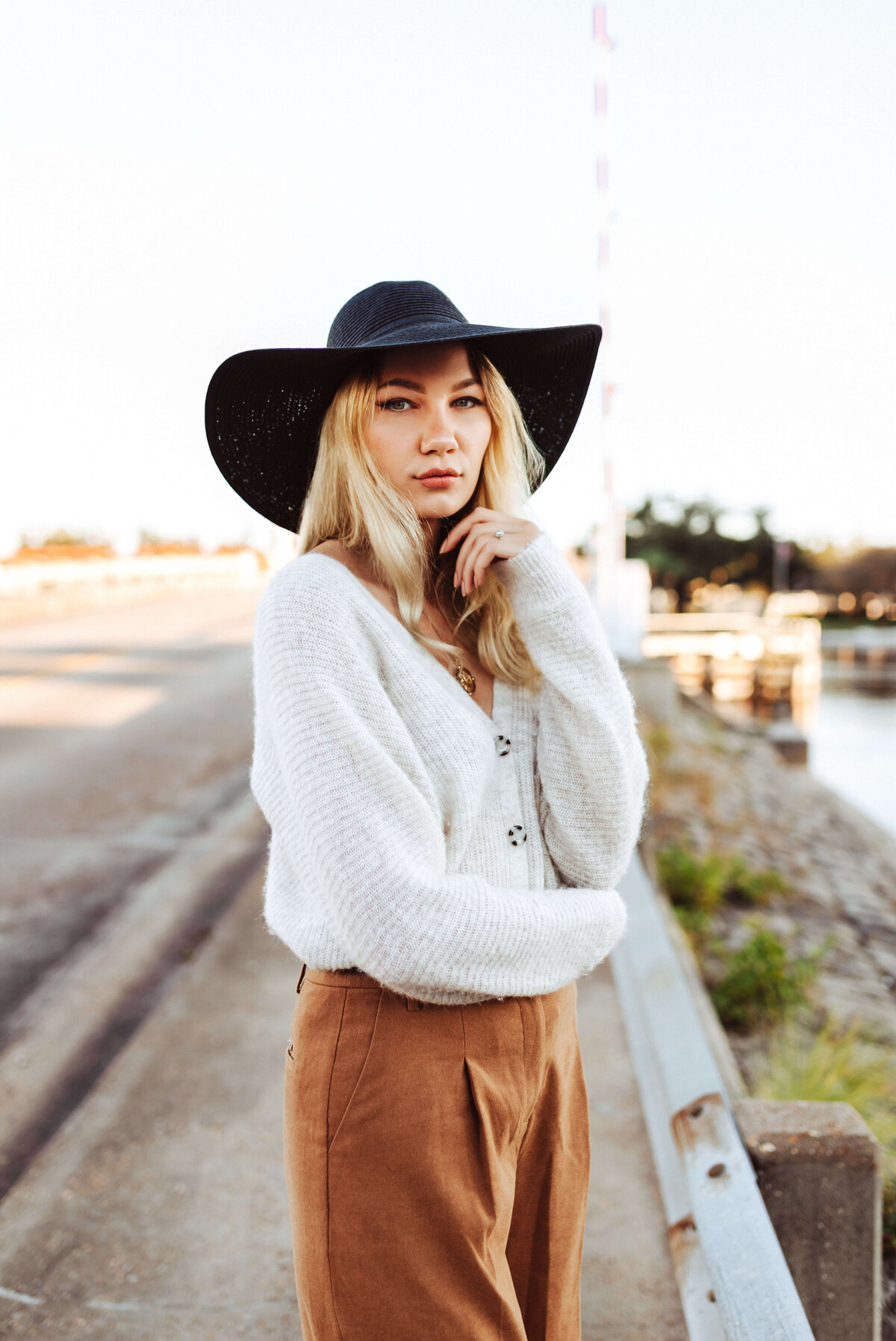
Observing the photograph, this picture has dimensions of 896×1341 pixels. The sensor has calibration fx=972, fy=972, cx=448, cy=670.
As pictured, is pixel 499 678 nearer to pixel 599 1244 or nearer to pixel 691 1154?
pixel 691 1154

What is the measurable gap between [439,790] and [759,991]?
4.03 meters

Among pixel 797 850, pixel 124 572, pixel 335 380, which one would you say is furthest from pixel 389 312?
pixel 124 572

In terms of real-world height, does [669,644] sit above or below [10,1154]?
below

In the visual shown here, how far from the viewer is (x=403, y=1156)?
1276mm

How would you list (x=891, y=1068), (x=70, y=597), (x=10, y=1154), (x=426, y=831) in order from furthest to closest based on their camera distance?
(x=70, y=597), (x=891, y=1068), (x=10, y=1154), (x=426, y=831)

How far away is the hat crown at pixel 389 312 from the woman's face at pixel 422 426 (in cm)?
5

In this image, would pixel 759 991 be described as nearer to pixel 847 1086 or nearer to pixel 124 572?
pixel 847 1086

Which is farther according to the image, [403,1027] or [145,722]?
[145,722]

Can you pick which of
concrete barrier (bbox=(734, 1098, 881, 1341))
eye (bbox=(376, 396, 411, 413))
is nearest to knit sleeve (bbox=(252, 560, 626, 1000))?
eye (bbox=(376, 396, 411, 413))

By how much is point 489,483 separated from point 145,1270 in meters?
2.04

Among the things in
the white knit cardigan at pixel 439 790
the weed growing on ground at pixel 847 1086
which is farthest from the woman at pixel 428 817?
the weed growing on ground at pixel 847 1086

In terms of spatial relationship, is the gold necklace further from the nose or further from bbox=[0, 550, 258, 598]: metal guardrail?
bbox=[0, 550, 258, 598]: metal guardrail

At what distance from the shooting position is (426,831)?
128 cm

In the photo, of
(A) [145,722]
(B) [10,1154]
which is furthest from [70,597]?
(B) [10,1154]
